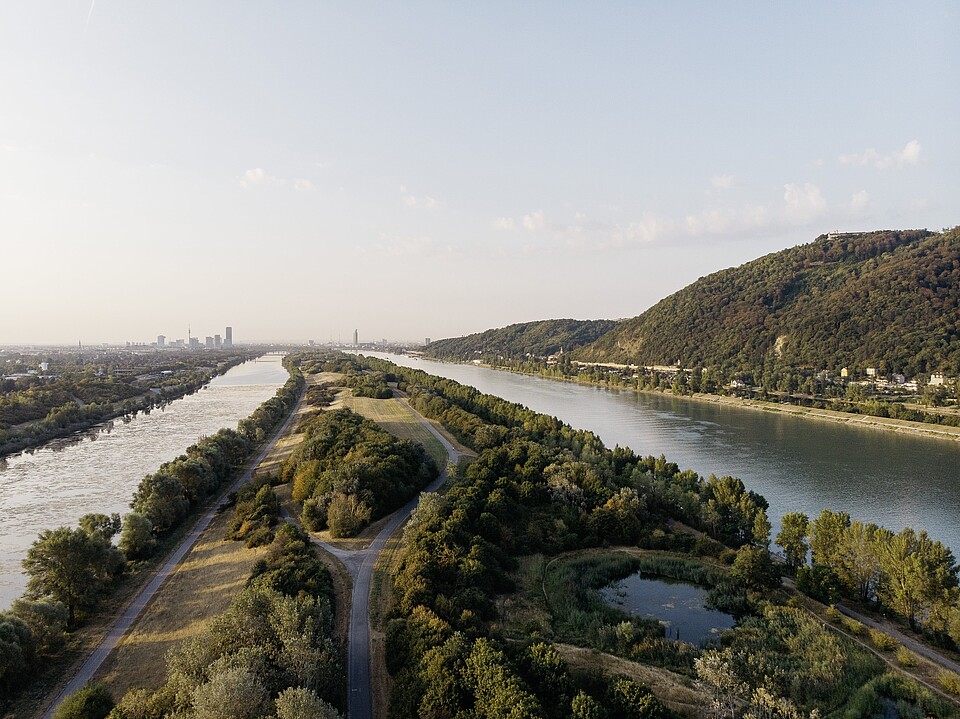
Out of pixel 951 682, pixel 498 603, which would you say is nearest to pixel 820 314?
pixel 951 682

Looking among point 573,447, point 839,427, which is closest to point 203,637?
point 573,447

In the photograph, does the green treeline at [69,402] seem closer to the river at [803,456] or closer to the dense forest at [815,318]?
the river at [803,456]

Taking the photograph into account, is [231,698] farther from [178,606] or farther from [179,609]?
[178,606]

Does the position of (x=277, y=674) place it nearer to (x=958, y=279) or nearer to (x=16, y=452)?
(x=16, y=452)

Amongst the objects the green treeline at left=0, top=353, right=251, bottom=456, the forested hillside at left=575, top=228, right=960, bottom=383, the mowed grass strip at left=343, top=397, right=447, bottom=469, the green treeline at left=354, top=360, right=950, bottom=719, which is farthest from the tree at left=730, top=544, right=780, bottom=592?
the forested hillside at left=575, top=228, right=960, bottom=383

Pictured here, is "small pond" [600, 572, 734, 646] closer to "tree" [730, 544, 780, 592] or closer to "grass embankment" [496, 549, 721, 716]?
"grass embankment" [496, 549, 721, 716]
